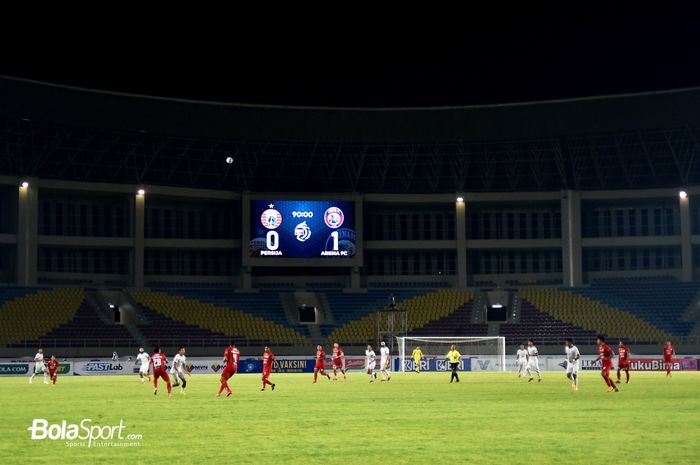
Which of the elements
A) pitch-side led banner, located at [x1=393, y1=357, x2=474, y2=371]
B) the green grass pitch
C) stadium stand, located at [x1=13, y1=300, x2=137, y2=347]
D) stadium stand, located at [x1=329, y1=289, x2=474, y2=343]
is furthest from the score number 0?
the green grass pitch

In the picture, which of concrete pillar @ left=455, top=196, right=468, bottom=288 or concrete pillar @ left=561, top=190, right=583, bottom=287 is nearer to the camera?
concrete pillar @ left=561, top=190, right=583, bottom=287

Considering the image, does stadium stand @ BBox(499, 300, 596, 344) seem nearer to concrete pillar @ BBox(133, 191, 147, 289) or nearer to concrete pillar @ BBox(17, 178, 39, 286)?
concrete pillar @ BBox(133, 191, 147, 289)

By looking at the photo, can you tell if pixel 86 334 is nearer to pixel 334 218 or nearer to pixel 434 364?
pixel 334 218

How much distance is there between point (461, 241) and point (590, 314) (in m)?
12.3

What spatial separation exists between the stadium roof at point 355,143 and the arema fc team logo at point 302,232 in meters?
4.34

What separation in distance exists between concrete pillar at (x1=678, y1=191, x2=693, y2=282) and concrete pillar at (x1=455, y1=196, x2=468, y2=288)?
689 inches

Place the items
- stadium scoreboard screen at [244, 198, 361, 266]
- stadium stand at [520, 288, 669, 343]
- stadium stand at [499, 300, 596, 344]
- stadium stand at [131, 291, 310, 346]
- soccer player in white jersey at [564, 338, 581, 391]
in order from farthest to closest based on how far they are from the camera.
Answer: stadium scoreboard screen at [244, 198, 361, 266]
stadium stand at [520, 288, 669, 343]
stadium stand at [499, 300, 596, 344]
stadium stand at [131, 291, 310, 346]
soccer player in white jersey at [564, 338, 581, 391]

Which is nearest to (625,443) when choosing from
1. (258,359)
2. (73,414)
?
(73,414)

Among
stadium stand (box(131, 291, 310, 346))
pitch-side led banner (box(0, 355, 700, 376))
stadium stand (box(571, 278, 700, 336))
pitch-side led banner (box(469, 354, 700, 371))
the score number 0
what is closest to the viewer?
pitch-side led banner (box(0, 355, 700, 376))

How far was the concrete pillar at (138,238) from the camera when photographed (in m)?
79.6

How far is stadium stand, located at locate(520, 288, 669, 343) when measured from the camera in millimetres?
77438

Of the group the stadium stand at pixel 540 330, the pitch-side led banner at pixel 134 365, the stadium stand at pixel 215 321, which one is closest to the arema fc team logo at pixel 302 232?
the stadium stand at pixel 215 321

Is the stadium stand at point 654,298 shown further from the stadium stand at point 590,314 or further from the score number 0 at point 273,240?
the score number 0 at point 273,240

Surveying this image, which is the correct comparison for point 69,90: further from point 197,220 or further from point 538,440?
point 538,440
